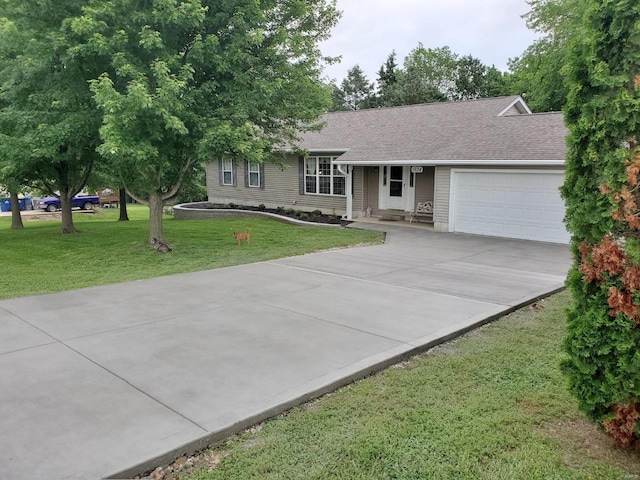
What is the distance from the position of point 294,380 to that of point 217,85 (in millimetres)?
8103

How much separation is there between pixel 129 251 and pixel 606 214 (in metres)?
10.9

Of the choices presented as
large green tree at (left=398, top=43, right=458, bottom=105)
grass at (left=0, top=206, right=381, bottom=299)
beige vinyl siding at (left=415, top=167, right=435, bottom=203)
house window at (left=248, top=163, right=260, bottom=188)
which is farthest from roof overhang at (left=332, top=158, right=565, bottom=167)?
large green tree at (left=398, top=43, right=458, bottom=105)

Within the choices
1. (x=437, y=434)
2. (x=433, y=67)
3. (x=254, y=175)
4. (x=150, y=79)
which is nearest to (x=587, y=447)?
(x=437, y=434)

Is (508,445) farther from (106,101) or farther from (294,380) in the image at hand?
(106,101)

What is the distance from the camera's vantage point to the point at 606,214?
3119 millimetres

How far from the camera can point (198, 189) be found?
29172 mm

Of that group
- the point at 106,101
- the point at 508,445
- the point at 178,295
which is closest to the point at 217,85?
the point at 106,101

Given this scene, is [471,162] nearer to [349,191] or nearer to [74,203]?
[349,191]

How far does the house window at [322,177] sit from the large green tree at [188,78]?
20.0 ft

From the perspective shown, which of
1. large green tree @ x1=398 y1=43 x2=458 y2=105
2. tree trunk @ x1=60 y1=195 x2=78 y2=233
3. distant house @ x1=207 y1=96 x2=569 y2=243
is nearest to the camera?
distant house @ x1=207 y1=96 x2=569 y2=243

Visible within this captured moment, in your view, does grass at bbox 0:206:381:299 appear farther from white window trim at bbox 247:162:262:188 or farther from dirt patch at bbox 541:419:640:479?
dirt patch at bbox 541:419:640:479

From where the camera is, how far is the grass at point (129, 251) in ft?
29.4

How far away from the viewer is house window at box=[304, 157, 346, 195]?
1873cm

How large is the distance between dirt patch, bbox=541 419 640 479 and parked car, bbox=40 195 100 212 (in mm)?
33103
